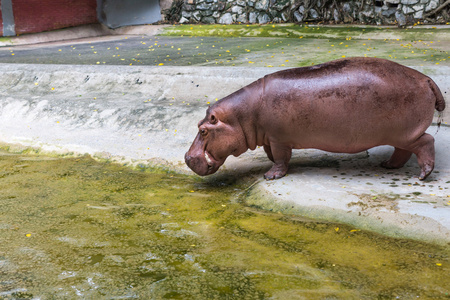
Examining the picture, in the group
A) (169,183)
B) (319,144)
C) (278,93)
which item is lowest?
(169,183)

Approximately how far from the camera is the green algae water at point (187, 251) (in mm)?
2449

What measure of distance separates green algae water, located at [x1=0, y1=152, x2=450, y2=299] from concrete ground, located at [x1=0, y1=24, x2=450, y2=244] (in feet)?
0.58

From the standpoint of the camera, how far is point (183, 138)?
4.88m

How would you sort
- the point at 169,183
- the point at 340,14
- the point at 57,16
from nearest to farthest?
the point at 169,183
the point at 340,14
the point at 57,16

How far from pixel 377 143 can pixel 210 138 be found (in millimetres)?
1196

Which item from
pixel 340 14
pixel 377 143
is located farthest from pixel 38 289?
pixel 340 14

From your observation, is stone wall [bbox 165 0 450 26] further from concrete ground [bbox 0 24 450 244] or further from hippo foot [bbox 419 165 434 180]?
hippo foot [bbox 419 165 434 180]

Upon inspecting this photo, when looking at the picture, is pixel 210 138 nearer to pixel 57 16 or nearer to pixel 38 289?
pixel 38 289

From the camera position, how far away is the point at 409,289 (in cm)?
238

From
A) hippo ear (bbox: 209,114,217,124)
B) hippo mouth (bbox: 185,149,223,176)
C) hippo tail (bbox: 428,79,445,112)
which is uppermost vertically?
hippo tail (bbox: 428,79,445,112)

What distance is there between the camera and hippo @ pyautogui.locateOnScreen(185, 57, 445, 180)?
3.45 meters

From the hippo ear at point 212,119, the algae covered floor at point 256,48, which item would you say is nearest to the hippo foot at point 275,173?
the hippo ear at point 212,119

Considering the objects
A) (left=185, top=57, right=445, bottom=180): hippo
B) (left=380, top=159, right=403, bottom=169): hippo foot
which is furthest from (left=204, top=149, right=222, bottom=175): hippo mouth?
(left=380, top=159, right=403, bottom=169): hippo foot

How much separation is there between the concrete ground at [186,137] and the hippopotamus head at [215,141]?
0.35 metres
